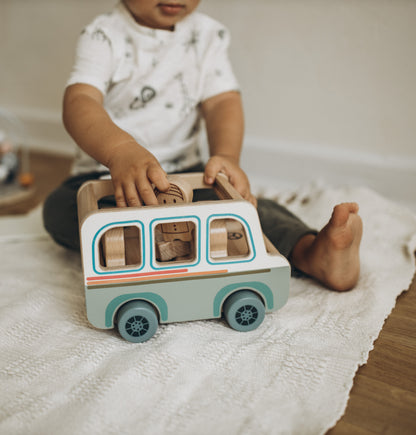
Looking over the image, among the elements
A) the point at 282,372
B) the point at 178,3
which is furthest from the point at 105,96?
the point at 282,372

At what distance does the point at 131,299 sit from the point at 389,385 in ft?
1.01

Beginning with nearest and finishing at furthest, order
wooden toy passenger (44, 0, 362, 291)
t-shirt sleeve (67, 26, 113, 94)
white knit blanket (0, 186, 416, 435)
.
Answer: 1. white knit blanket (0, 186, 416, 435)
2. wooden toy passenger (44, 0, 362, 291)
3. t-shirt sleeve (67, 26, 113, 94)

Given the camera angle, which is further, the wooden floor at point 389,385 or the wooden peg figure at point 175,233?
the wooden peg figure at point 175,233

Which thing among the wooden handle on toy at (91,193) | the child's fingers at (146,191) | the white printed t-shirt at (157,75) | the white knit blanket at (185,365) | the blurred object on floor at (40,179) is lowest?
the blurred object on floor at (40,179)

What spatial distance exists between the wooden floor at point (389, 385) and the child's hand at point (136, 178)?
32 cm

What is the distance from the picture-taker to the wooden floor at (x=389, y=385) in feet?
1.48

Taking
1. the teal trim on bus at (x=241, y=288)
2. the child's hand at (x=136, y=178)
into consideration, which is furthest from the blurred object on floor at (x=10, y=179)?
the teal trim on bus at (x=241, y=288)

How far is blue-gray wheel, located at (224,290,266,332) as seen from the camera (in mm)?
574

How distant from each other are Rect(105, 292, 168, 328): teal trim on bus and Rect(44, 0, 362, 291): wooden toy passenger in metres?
0.14

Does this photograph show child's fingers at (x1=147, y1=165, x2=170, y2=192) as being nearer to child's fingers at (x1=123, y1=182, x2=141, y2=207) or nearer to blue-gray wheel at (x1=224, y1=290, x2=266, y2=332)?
child's fingers at (x1=123, y1=182, x2=141, y2=207)

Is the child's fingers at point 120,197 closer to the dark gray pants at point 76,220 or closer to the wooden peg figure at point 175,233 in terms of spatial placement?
the wooden peg figure at point 175,233

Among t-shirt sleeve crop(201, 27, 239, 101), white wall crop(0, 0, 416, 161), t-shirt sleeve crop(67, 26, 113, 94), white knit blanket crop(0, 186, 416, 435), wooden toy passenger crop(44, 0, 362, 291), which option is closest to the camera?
white knit blanket crop(0, 186, 416, 435)

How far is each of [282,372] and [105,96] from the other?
1.94 ft

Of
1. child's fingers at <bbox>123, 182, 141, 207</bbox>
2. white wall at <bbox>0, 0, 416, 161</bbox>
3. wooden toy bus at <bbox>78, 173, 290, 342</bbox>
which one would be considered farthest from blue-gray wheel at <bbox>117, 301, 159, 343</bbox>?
white wall at <bbox>0, 0, 416, 161</bbox>
